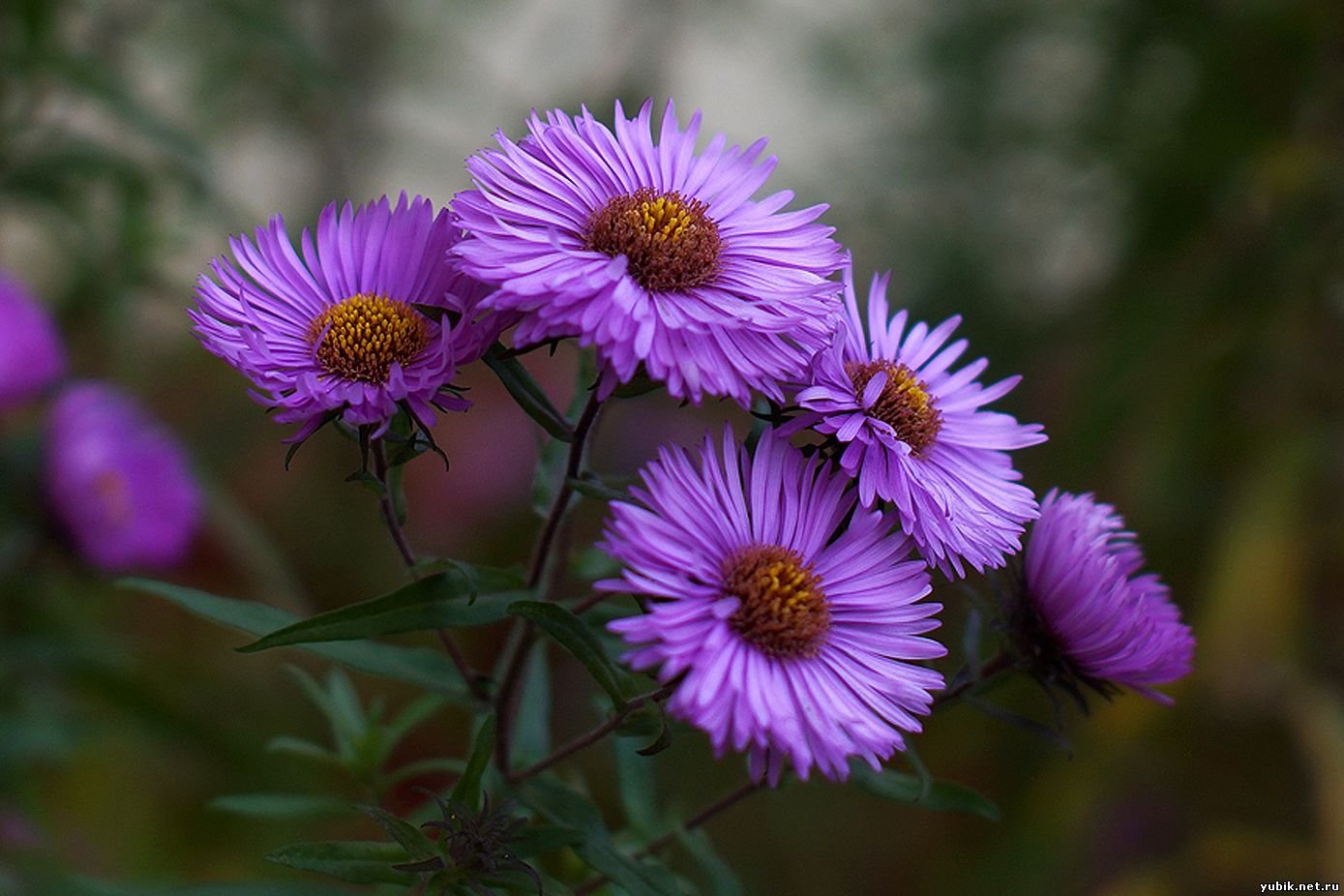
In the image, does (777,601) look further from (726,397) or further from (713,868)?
(713,868)

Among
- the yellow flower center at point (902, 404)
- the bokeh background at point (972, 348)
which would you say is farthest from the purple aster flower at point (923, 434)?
the bokeh background at point (972, 348)

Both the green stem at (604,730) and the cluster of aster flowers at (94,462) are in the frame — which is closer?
the green stem at (604,730)

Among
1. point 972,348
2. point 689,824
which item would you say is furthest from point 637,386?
point 972,348

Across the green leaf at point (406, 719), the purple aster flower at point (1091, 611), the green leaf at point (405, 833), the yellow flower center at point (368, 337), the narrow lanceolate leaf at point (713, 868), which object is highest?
the yellow flower center at point (368, 337)

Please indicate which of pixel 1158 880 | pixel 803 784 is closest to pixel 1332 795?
pixel 1158 880

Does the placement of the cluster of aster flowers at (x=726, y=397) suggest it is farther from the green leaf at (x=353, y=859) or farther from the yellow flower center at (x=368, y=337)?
the green leaf at (x=353, y=859)

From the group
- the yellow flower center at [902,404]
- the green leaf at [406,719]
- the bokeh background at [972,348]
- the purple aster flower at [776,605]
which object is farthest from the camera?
the bokeh background at [972,348]
